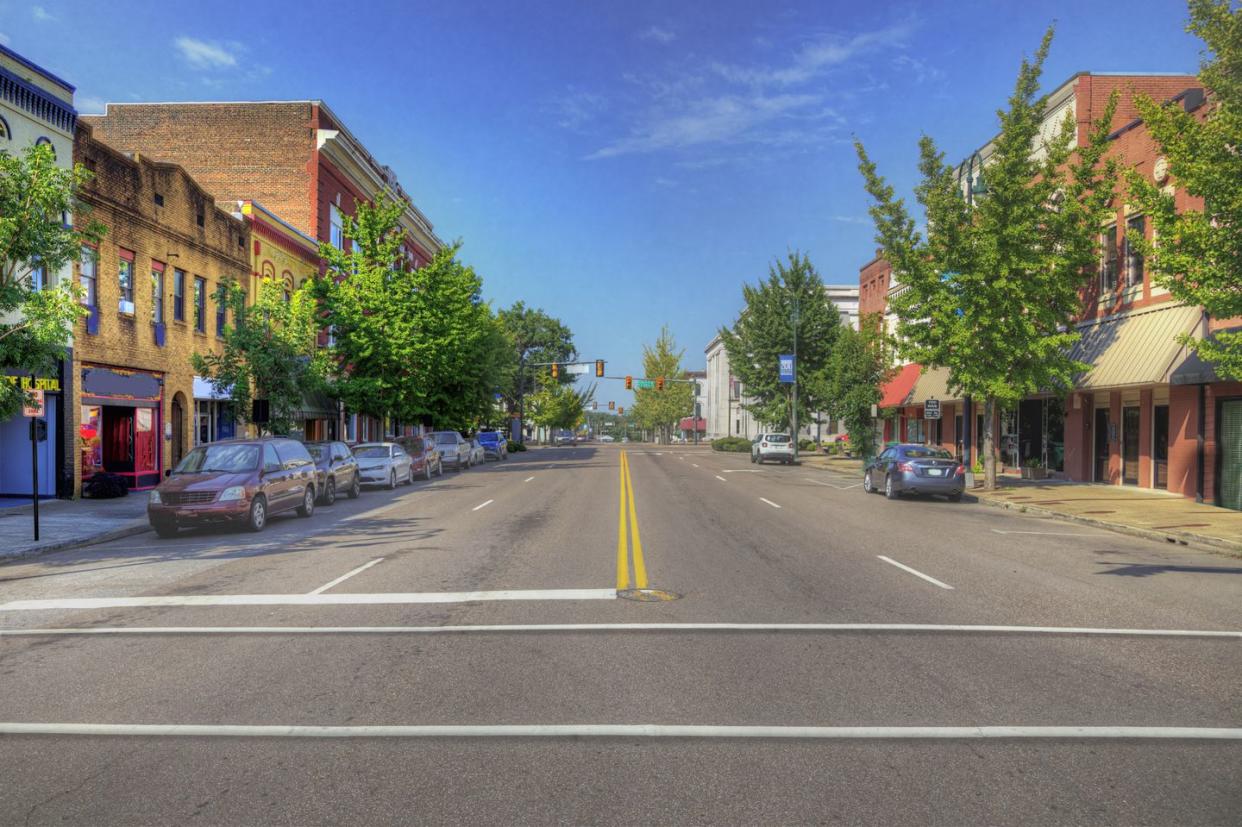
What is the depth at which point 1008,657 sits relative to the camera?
22.9ft

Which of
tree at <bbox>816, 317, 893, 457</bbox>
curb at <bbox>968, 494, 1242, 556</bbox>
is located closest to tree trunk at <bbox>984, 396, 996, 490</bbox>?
curb at <bbox>968, 494, 1242, 556</bbox>

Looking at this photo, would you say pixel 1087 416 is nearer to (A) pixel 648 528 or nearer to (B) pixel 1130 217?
(B) pixel 1130 217

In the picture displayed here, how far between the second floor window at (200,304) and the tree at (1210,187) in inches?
1027

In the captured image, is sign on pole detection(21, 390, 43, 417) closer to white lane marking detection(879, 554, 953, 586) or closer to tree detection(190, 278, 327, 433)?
tree detection(190, 278, 327, 433)

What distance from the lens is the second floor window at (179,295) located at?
28.1 metres

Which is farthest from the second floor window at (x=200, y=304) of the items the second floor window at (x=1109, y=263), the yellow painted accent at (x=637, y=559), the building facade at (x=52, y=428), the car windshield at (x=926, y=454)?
the second floor window at (x=1109, y=263)

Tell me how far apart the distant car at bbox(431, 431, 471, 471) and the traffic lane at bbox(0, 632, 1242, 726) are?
105ft

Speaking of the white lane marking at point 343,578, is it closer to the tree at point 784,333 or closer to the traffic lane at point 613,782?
the traffic lane at point 613,782

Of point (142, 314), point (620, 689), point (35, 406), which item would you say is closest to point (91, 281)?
point (142, 314)

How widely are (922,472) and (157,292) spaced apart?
22.1 metres

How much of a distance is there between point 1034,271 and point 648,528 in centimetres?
1440

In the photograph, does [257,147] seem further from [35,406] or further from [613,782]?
[613,782]

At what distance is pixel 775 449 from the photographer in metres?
46.6

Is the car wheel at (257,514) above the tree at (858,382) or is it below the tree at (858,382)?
below
